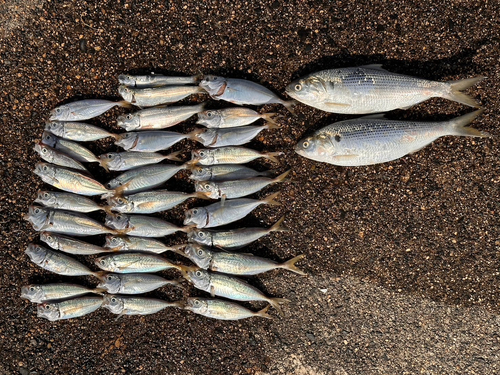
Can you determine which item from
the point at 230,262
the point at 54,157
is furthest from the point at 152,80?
the point at 230,262

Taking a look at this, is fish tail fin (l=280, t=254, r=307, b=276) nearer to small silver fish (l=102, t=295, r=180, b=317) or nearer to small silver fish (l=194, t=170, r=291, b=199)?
small silver fish (l=194, t=170, r=291, b=199)

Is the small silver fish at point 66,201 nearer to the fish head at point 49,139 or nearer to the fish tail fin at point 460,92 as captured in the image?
the fish head at point 49,139

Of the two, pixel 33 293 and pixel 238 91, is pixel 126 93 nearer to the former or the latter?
pixel 238 91

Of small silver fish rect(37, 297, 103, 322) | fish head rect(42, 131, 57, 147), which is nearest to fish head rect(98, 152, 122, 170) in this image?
fish head rect(42, 131, 57, 147)

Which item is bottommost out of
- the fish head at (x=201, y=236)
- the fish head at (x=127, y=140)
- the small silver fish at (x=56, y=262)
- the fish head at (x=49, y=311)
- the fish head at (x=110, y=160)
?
the fish head at (x=49, y=311)

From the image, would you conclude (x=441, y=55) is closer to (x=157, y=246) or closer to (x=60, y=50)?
(x=157, y=246)

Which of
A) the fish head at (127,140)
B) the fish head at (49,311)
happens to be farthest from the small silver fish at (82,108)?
the fish head at (49,311)

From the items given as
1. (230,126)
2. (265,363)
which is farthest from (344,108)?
(265,363)

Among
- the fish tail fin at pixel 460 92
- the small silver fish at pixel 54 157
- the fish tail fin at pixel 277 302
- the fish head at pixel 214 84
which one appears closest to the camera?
the fish tail fin at pixel 460 92
